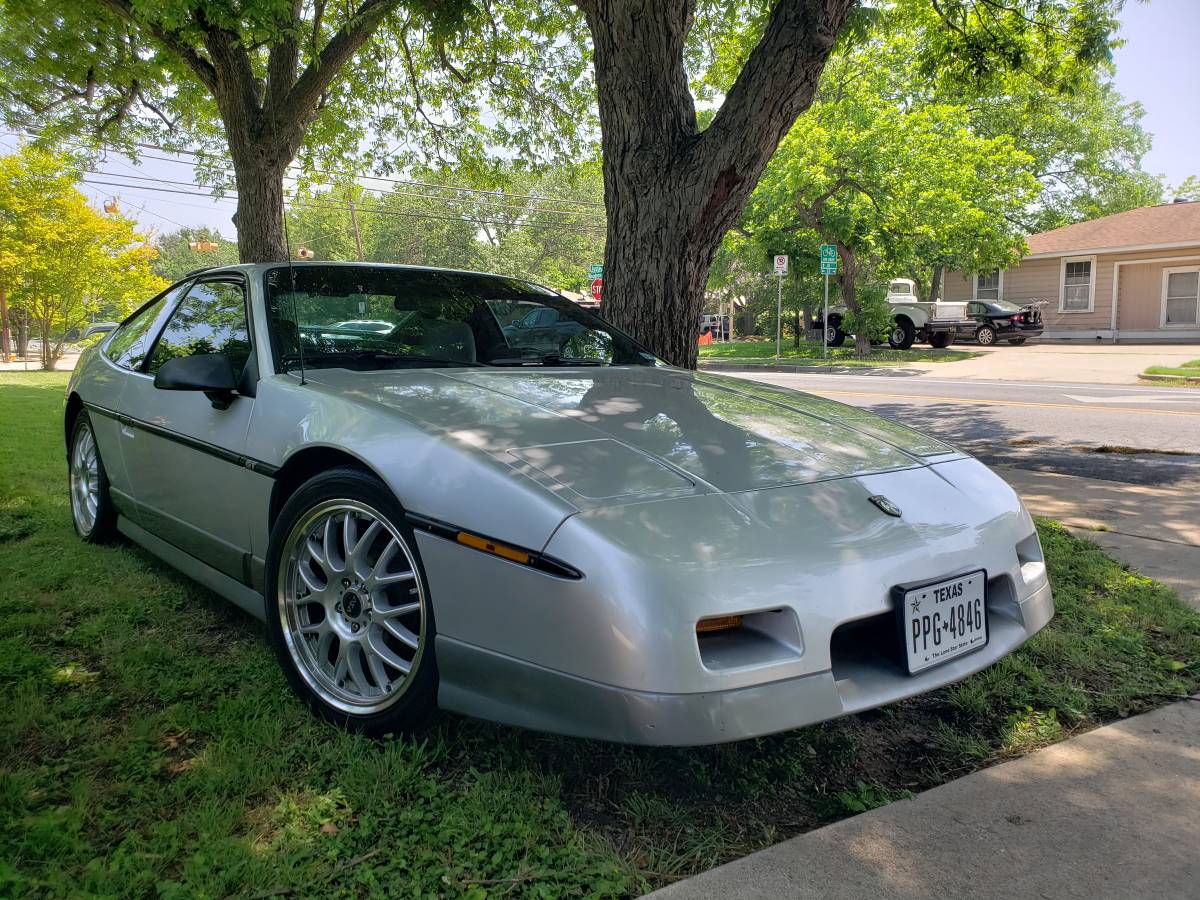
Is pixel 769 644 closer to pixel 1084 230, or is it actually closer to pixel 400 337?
pixel 400 337

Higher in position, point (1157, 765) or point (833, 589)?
point (833, 589)

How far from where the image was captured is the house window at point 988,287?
28906 millimetres

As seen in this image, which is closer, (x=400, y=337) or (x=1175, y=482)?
(x=400, y=337)

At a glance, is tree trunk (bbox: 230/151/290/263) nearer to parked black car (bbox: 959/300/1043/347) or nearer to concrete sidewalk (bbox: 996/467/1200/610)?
concrete sidewalk (bbox: 996/467/1200/610)

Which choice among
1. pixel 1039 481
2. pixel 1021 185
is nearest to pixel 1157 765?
pixel 1039 481

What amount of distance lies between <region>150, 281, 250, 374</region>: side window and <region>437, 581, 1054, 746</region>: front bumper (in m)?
1.59

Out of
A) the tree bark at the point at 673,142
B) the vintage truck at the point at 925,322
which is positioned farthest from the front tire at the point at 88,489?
the vintage truck at the point at 925,322

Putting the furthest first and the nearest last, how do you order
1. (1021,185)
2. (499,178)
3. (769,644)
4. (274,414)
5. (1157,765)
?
(1021,185) → (499,178) → (274,414) → (1157,765) → (769,644)

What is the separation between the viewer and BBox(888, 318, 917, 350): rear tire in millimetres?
24312

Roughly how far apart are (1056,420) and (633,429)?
896cm

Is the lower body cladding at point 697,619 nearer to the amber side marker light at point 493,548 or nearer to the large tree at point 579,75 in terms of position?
the amber side marker light at point 493,548

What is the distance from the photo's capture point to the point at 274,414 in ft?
8.87

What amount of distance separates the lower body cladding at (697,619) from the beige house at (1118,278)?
2575 centimetres

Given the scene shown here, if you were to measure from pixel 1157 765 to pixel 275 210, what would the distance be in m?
9.36
